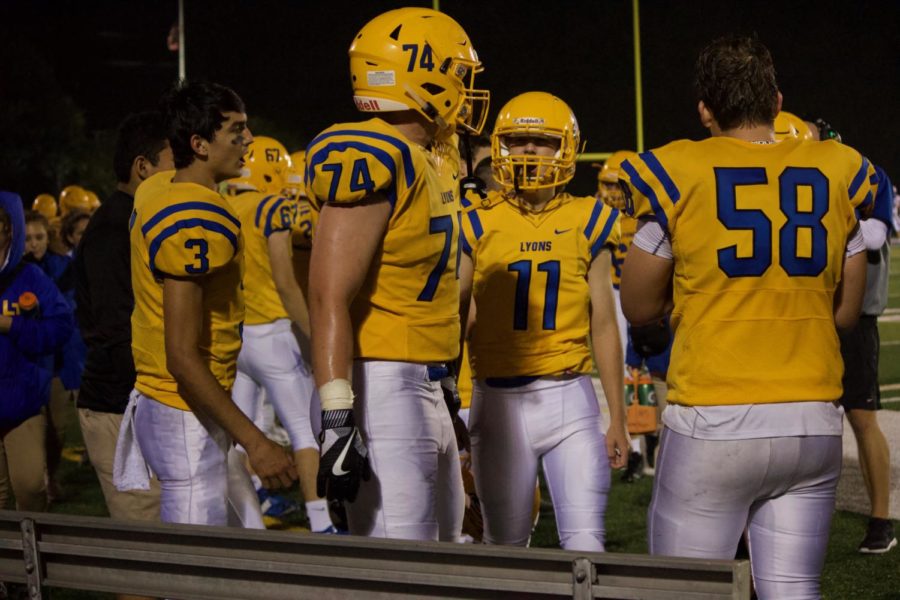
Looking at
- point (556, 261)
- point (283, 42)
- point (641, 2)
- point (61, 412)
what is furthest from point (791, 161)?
point (283, 42)

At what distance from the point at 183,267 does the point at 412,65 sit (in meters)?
0.83

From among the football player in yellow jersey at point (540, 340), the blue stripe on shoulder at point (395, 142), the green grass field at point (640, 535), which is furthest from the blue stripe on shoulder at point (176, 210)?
the green grass field at point (640, 535)

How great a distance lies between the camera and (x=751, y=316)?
2602 mm

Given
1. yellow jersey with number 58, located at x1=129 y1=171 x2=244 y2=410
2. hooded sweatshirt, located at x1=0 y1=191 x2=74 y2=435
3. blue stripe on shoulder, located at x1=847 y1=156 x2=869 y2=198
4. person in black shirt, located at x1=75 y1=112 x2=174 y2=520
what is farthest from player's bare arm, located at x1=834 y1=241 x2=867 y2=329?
hooded sweatshirt, located at x1=0 y1=191 x2=74 y2=435

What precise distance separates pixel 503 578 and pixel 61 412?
18.4ft

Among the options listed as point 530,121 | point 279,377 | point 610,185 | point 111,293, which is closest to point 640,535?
point 279,377

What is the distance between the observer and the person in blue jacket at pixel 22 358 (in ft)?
15.0

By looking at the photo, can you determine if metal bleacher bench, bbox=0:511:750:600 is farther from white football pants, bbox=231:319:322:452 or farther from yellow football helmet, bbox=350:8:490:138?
white football pants, bbox=231:319:322:452

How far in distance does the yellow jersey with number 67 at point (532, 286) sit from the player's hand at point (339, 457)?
4.64 feet

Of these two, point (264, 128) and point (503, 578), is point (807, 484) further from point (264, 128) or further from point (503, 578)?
point (264, 128)

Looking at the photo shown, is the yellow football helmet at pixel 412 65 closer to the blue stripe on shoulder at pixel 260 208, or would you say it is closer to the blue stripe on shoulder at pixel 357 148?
the blue stripe on shoulder at pixel 357 148

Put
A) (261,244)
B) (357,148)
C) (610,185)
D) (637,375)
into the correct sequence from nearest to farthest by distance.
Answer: (357,148)
(261,244)
(637,375)
(610,185)

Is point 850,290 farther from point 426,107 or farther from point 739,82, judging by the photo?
point 426,107

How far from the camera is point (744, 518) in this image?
2.66m
